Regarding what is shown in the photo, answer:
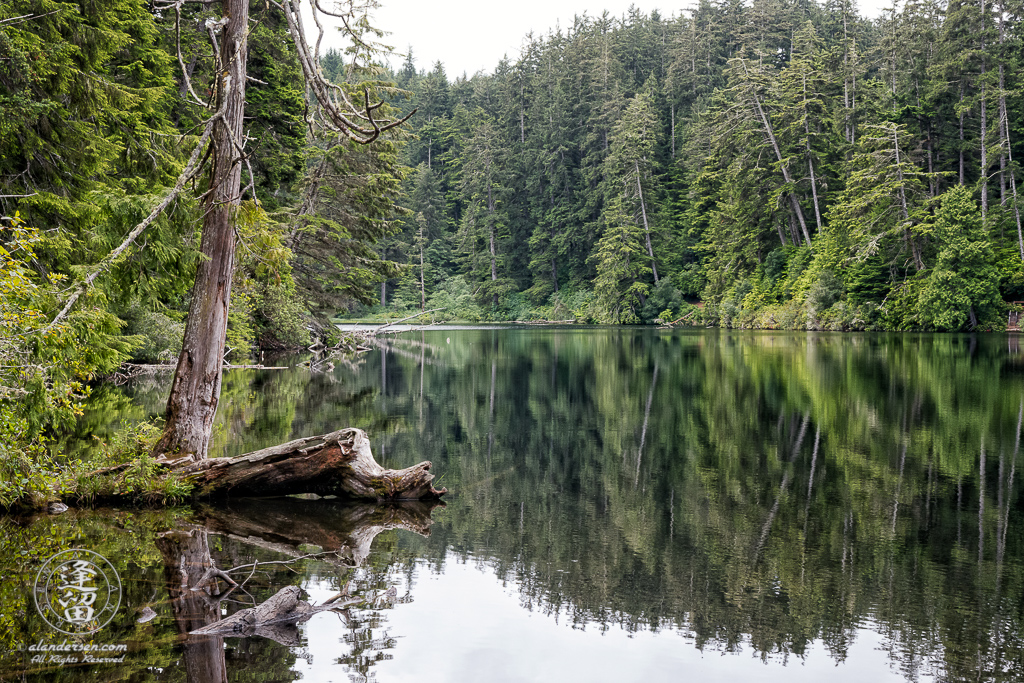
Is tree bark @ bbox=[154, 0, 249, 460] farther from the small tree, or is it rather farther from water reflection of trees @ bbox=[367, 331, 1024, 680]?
the small tree

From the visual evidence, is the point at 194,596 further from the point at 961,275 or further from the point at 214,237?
the point at 961,275

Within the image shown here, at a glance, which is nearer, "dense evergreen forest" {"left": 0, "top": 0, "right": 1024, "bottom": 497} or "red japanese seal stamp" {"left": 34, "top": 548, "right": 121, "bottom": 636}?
"red japanese seal stamp" {"left": 34, "top": 548, "right": 121, "bottom": 636}

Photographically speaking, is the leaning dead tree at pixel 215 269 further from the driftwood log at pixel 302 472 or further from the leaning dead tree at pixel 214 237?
the driftwood log at pixel 302 472

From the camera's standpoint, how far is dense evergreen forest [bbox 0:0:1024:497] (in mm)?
8859

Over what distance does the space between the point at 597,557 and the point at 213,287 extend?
5188mm

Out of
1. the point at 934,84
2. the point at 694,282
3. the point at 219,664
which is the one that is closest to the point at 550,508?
the point at 219,664

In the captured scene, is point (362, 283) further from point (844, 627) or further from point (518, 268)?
point (518, 268)

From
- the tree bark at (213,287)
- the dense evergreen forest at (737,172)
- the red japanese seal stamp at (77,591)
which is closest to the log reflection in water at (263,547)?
the red japanese seal stamp at (77,591)

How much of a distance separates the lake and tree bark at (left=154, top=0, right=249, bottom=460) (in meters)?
1.07

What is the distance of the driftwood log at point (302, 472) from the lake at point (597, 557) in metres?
0.22

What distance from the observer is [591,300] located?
65.1 metres

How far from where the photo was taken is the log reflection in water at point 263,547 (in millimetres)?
4750

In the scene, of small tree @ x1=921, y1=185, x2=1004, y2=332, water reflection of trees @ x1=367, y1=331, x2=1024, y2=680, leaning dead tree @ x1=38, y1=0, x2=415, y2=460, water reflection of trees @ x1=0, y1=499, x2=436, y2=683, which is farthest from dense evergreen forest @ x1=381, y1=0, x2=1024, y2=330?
water reflection of trees @ x1=0, y1=499, x2=436, y2=683

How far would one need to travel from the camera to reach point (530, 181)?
75625mm
